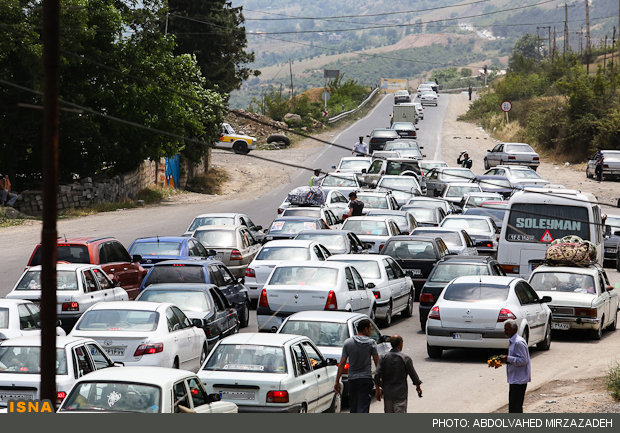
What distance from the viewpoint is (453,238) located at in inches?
1068

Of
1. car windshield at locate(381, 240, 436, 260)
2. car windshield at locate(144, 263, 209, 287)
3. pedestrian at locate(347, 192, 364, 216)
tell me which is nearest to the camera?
car windshield at locate(144, 263, 209, 287)

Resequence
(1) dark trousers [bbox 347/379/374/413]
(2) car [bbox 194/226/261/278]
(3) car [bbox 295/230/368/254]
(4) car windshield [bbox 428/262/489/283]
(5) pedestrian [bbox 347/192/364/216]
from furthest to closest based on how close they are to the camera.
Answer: (5) pedestrian [bbox 347/192/364/216], (2) car [bbox 194/226/261/278], (3) car [bbox 295/230/368/254], (4) car windshield [bbox 428/262/489/283], (1) dark trousers [bbox 347/379/374/413]

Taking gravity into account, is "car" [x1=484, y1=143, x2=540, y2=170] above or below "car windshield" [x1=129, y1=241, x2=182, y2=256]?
above

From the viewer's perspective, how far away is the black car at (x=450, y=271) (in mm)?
21109

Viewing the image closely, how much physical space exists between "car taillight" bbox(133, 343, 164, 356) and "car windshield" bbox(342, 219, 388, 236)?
45.2 ft

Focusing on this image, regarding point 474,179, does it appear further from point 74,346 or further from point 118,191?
point 74,346

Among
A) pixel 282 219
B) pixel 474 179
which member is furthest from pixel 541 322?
pixel 474 179

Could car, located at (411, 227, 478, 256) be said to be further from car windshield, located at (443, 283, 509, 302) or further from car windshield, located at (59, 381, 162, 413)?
car windshield, located at (59, 381, 162, 413)

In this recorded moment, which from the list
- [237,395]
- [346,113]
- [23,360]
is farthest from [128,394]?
[346,113]

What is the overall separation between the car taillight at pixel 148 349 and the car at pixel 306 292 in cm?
409

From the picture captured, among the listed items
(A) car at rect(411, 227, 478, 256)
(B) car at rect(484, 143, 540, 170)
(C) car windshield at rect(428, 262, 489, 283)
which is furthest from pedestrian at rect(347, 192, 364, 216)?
(B) car at rect(484, 143, 540, 170)

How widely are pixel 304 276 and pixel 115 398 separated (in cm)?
951

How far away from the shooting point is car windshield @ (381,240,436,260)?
24.8 m

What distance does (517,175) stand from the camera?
151ft
